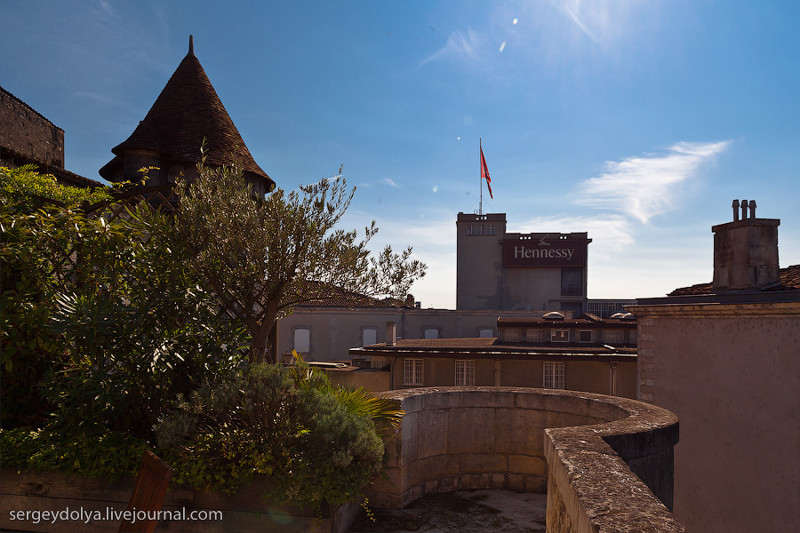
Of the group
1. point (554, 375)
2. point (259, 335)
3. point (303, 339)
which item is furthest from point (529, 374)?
point (303, 339)

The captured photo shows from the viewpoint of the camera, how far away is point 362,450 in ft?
19.4

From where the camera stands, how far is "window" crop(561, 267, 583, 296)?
1747 inches

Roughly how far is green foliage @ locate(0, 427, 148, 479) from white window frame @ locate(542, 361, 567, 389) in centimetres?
1628

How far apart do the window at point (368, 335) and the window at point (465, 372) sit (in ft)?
54.6

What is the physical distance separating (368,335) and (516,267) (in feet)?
53.1

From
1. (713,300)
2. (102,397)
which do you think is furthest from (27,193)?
(713,300)

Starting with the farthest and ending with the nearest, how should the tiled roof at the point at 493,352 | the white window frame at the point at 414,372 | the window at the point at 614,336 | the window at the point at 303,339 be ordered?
the window at the point at 303,339 < the window at the point at 614,336 < the white window frame at the point at 414,372 < the tiled roof at the point at 493,352

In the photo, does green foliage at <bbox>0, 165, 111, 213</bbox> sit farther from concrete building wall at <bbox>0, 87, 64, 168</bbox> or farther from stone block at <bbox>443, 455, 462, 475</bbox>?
concrete building wall at <bbox>0, 87, 64, 168</bbox>

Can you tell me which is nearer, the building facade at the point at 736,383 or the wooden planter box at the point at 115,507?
the wooden planter box at the point at 115,507

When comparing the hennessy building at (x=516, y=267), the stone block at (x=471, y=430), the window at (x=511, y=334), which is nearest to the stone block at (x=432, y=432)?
the stone block at (x=471, y=430)

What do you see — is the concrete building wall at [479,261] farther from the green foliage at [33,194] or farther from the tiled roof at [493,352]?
the green foliage at [33,194]

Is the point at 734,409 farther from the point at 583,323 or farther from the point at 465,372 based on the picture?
the point at 583,323

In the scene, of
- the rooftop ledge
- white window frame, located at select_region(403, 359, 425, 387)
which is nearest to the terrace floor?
the rooftop ledge

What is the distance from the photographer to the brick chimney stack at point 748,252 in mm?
13578
